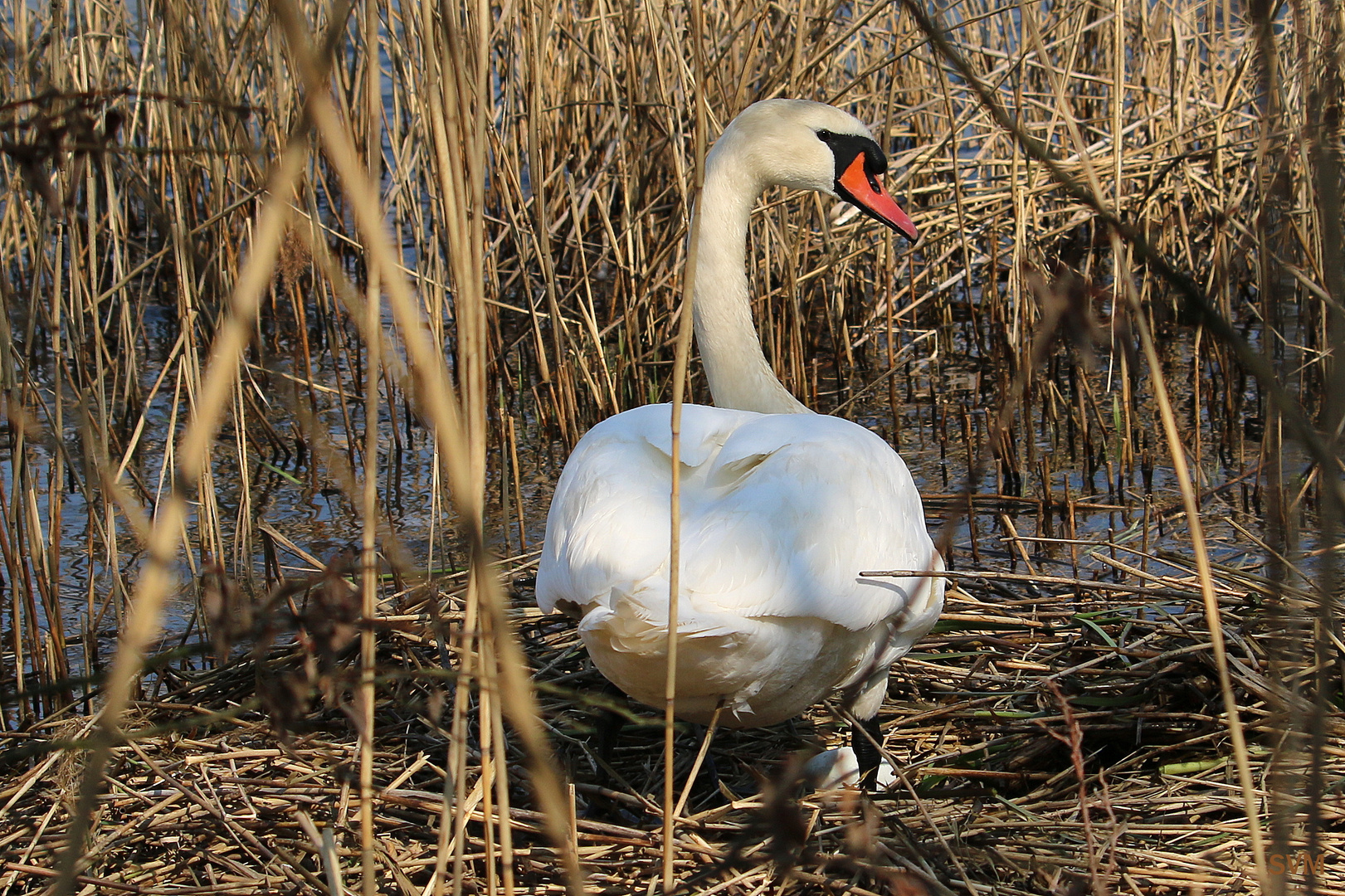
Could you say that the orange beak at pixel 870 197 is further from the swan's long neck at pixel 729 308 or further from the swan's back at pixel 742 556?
the swan's back at pixel 742 556

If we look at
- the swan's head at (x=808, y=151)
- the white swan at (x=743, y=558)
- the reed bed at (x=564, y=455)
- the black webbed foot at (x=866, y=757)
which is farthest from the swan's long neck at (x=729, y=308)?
the black webbed foot at (x=866, y=757)

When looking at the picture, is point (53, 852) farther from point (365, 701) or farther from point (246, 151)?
point (246, 151)

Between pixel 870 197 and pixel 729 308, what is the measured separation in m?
0.57

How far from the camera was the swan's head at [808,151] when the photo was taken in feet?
11.0

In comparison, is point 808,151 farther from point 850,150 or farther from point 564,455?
point 564,455

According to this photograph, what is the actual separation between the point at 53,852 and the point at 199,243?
406cm

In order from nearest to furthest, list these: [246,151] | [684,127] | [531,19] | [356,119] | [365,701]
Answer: [246,151]
[365,701]
[531,19]
[684,127]
[356,119]

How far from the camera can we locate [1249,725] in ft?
8.48

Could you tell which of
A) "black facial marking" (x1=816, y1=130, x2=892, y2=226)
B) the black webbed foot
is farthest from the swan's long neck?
the black webbed foot

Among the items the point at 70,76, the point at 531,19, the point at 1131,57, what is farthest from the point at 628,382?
the point at 1131,57

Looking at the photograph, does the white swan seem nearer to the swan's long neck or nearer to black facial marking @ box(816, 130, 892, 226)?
the swan's long neck

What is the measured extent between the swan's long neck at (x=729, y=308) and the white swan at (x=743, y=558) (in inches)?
26.4

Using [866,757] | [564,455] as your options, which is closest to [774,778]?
[866,757]

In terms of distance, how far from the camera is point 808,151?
339 centimetres
